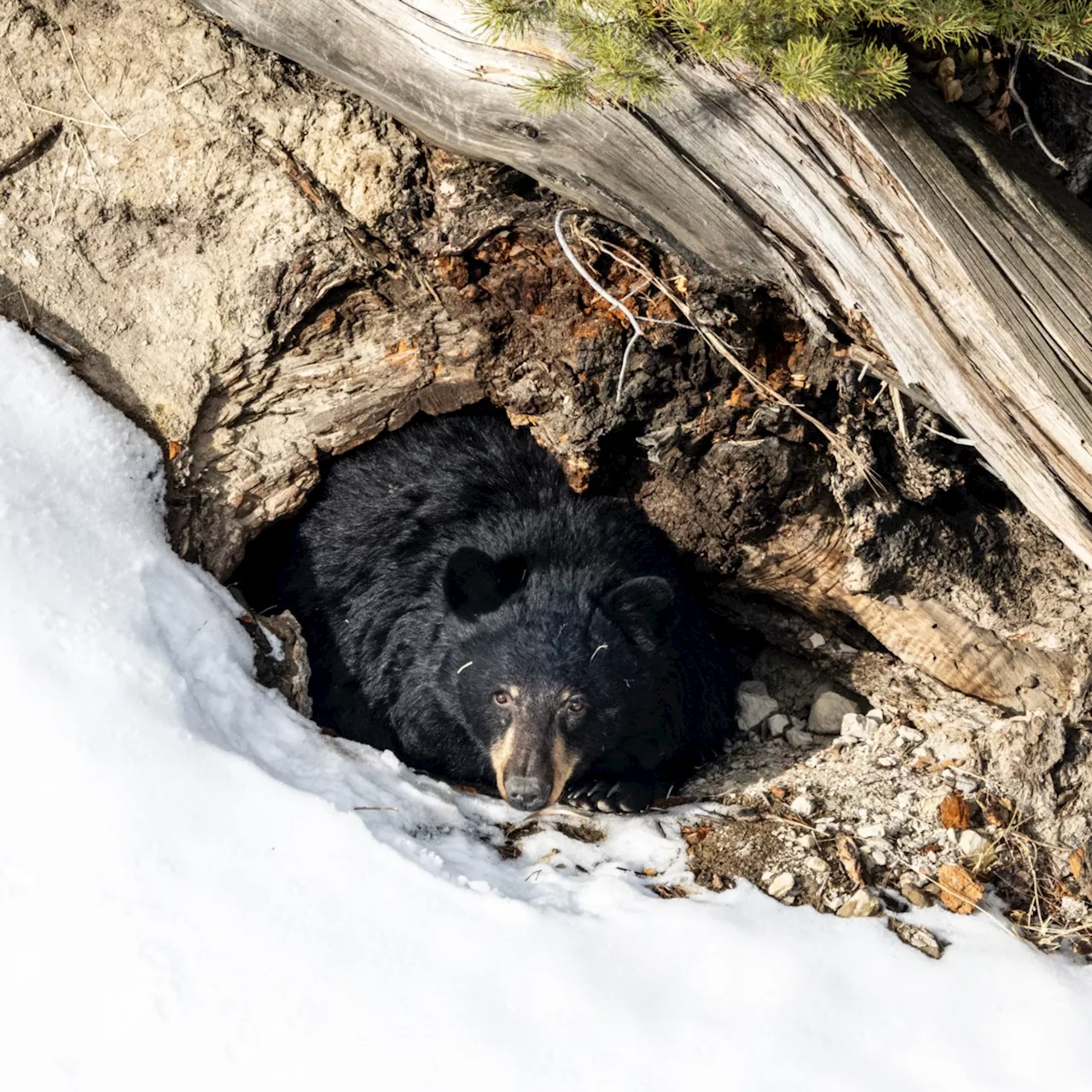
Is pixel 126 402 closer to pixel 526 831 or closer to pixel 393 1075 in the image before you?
pixel 526 831

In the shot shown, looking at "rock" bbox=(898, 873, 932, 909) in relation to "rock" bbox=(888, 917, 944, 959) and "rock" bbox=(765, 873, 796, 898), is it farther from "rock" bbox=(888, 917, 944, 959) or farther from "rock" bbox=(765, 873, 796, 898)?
"rock" bbox=(765, 873, 796, 898)

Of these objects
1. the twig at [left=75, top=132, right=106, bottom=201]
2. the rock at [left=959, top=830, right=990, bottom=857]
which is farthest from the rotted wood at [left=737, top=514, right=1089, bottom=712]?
the twig at [left=75, top=132, right=106, bottom=201]

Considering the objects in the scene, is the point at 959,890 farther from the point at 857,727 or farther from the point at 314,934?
the point at 314,934

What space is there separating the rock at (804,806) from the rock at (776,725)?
1.13m

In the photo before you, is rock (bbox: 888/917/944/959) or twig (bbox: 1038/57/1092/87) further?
twig (bbox: 1038/57/1092/87)

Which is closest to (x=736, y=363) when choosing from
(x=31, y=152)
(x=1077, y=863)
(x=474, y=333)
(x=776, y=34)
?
(x=474, y=333)

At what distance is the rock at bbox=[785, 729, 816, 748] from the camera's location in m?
5.36

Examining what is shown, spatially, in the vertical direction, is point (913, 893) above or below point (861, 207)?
below

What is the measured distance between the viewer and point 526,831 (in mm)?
4234

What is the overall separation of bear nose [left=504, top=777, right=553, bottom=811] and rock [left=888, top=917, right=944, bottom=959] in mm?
1390

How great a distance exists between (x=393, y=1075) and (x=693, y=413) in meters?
2.74

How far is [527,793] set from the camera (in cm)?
441

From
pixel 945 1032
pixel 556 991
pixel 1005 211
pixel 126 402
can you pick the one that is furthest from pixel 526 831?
pixel 1005 211

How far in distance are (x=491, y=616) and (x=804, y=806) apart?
5.26ft
